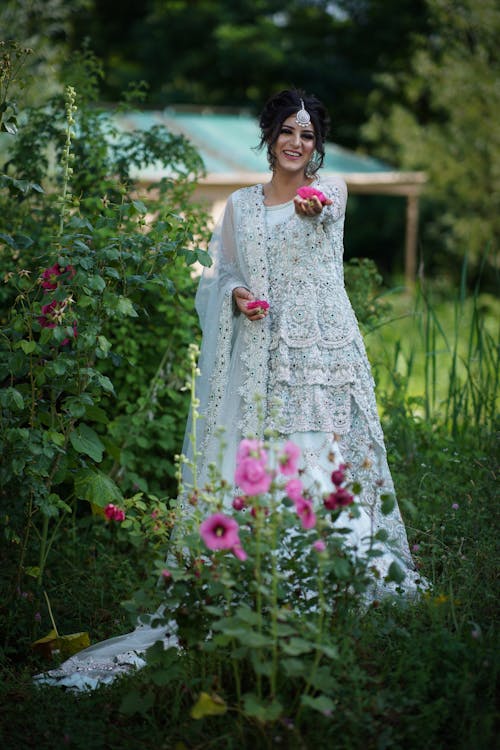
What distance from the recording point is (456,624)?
2877 millimetres

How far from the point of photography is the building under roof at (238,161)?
13.6m

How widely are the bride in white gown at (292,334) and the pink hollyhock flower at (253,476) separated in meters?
1.07

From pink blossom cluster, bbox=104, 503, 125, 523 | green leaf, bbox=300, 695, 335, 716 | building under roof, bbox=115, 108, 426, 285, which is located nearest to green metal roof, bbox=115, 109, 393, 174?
building under roof, bbox=115, 108, 426, 285

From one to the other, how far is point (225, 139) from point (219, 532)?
13714mm

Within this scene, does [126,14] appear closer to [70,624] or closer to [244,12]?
[244,12]

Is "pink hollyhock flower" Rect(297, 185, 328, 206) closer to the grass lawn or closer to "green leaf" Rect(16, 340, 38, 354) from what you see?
"green leaf" Rect(16, 340, 38, 354)

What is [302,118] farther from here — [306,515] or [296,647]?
[296,647]

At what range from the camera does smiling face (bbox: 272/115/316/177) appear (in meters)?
3.59

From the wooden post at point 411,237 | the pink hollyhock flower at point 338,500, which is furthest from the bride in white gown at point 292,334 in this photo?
the wooden post at point 411,237

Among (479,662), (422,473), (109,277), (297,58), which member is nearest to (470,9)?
(297,58)

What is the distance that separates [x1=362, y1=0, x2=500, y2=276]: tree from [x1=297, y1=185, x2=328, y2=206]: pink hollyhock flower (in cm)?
984

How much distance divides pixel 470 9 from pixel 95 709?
41.2 ft

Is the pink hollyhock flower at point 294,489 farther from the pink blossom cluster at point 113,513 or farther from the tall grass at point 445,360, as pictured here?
the tall grass at point 445,360

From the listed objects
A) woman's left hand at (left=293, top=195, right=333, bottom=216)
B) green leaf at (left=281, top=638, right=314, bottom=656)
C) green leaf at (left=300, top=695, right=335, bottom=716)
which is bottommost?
green leaf at (left=300, top=695, right=335, bottom=716)
